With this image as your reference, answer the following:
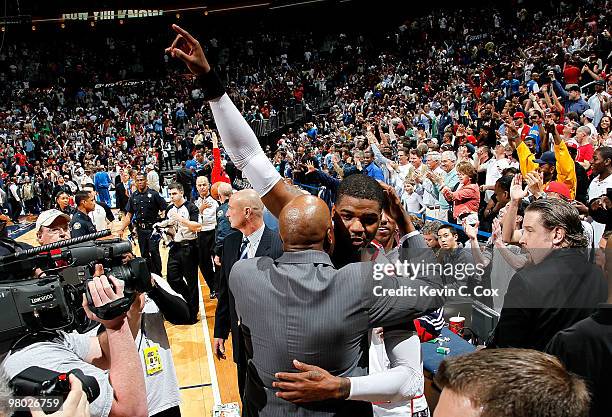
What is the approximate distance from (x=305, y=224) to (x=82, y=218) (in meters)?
4.70

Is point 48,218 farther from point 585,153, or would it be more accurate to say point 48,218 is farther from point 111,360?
point 585,153

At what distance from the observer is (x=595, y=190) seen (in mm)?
4957

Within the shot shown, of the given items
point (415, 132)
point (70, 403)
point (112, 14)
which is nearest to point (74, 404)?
point (70, 403)

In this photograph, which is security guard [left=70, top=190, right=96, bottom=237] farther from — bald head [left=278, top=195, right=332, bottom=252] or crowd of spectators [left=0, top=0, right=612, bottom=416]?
bald head [left=278, top=195, right=332, bottom=252]

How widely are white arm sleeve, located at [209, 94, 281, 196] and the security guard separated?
4.07 metres

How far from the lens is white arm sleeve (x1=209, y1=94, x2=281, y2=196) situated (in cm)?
203

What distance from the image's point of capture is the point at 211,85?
2.02 m

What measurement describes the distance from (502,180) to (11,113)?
76.6 feet

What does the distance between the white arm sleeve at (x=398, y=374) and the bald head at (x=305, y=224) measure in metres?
0.39

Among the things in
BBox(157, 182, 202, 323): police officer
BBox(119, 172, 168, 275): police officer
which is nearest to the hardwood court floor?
BBox(157, 182, 202, 323): police officer

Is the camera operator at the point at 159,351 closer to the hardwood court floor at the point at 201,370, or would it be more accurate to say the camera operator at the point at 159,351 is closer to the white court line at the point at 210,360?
the hardwood court floor at the point at 201,370

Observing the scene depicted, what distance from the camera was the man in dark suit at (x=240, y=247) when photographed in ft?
10.6

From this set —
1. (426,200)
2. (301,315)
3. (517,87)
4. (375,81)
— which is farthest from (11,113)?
(301,315)

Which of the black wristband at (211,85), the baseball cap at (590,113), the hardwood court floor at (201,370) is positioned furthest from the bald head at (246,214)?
the baseball cap at (590,113)
